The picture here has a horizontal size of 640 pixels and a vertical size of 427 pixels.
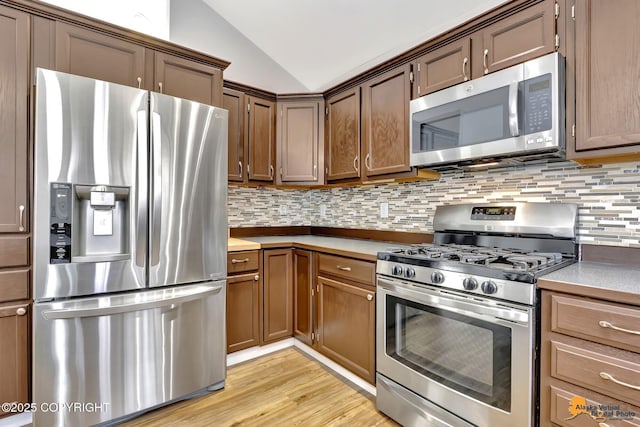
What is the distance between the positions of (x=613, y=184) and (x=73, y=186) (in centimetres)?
266

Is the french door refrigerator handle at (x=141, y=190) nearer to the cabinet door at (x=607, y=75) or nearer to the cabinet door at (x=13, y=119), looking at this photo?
the cabinet door at (x=13, y=119)

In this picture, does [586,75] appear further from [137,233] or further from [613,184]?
[137,233]

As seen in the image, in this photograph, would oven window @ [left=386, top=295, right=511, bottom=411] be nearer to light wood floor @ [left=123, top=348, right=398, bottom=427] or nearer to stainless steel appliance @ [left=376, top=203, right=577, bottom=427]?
stainless steel appliance @ [left=376, top=203, right=577, bottom=427]

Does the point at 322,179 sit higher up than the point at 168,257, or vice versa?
the point at 322,179

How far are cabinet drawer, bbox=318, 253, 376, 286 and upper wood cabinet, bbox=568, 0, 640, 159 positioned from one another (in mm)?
1196

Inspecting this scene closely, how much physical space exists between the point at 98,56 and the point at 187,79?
1.60 ft

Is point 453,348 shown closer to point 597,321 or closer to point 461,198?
point 597,321

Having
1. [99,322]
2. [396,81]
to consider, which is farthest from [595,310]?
[99,322]

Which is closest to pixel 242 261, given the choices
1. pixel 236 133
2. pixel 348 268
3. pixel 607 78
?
pixel 348 268

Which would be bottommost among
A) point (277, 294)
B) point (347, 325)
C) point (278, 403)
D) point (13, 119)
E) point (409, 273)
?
point (278, 403)

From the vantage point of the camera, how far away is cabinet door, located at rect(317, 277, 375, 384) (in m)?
2.00

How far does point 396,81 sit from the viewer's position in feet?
7.33

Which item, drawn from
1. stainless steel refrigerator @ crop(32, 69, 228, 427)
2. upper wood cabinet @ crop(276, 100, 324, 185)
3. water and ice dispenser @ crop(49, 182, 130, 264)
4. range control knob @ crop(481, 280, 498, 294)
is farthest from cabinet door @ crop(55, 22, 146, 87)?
range control knob @ crop(481, 280, 498, 294)

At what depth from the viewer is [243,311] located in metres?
2.40
